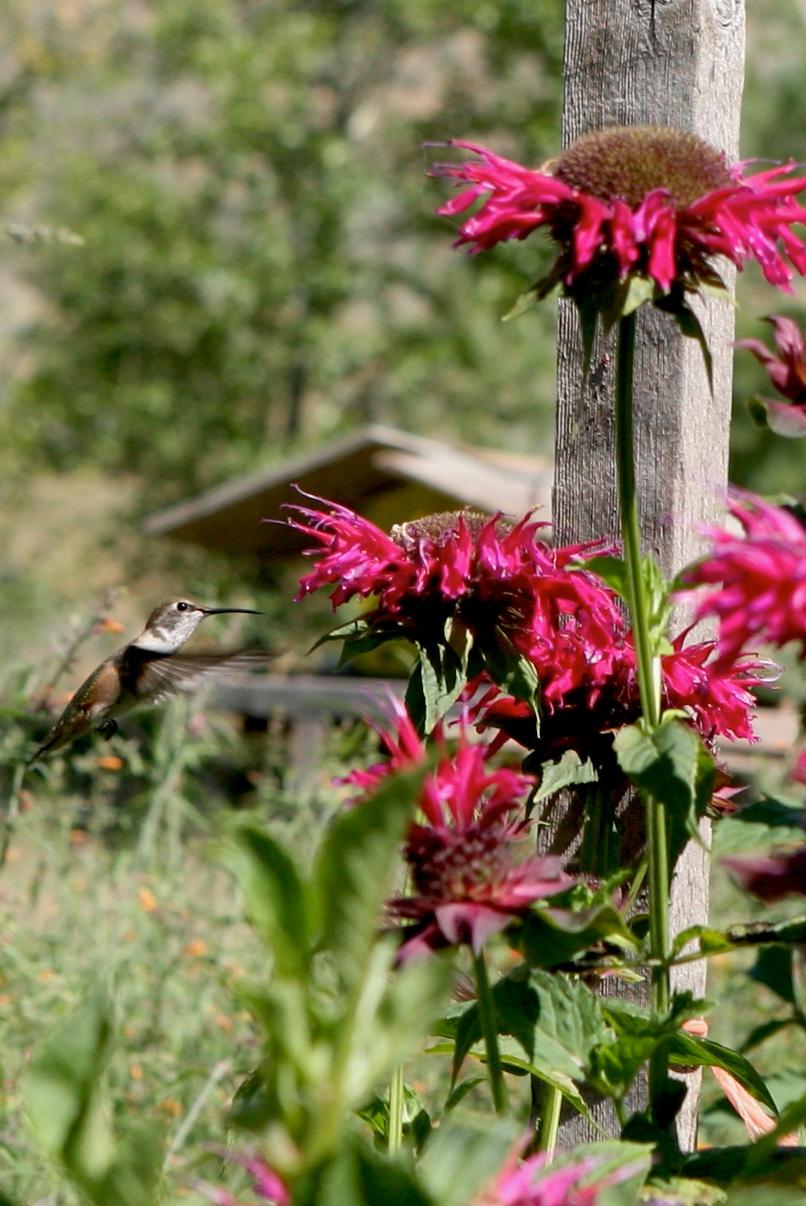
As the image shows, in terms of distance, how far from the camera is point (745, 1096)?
61.0 inches

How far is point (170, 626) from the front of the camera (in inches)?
107

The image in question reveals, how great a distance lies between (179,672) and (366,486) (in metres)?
7.07

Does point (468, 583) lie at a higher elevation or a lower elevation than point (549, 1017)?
higher

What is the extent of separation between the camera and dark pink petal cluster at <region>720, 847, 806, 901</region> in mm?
909

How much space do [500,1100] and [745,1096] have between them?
0.61m

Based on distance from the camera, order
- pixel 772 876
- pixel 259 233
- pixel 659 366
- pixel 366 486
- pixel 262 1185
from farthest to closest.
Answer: pixel 259 233 < pixel 366 486 < pixel 659 366 < pixel 772 876 < pixel 262 1185

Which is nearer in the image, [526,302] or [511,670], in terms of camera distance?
[526,302]

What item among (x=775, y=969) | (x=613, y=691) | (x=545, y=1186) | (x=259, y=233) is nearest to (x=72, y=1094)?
(x=545, y=1186)

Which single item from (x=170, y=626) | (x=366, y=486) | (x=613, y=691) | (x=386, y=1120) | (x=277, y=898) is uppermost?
(x=366, y=486)

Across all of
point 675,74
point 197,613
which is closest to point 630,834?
point 675,74

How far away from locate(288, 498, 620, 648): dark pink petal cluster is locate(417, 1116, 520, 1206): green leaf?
2.26ft

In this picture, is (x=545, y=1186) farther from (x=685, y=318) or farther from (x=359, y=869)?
(x=685, y=318)

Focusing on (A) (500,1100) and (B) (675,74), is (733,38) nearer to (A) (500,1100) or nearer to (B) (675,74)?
(B) (675,74)

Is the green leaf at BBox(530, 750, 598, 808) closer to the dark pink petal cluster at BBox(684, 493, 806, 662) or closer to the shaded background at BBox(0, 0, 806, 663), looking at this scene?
the dark pink petal cluster at BBox(684, 493, 806, 662)
